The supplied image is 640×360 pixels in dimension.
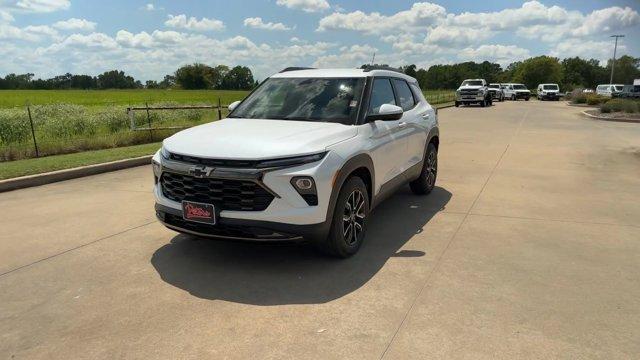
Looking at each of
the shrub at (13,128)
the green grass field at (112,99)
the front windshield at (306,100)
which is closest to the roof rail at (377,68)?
the front windshield at (306,100)

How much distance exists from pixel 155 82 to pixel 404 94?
131846 millimetres

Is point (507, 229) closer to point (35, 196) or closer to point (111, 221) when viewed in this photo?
point (111, 221)

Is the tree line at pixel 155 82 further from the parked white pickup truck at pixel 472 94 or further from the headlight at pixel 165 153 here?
the headlight at pixel 165 153

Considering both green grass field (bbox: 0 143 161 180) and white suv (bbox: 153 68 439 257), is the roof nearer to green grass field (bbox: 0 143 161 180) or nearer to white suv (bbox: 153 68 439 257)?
white suv (bbox: 153 68 439 257)

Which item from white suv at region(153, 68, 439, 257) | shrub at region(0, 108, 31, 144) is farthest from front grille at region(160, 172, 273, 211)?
shrub at region(0, 108, 31, 144)

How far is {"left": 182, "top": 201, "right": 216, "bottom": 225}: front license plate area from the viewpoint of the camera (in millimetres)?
4012

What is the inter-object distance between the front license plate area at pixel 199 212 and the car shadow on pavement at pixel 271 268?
49 cm

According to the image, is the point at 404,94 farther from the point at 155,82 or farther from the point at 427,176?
the point at 155,82

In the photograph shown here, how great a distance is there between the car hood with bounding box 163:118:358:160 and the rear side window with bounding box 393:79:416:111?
5.42 feet

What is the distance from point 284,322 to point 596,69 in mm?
146426

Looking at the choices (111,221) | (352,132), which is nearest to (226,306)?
(352,132)

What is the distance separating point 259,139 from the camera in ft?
13.8

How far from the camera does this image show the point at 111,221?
592 cm

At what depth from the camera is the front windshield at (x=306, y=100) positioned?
4973 mm
